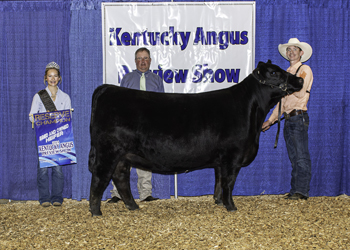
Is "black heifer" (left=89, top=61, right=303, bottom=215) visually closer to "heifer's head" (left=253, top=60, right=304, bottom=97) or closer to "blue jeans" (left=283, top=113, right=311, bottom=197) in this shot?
"heifer's head" (left=253, top=60, right=304, bottom=97)

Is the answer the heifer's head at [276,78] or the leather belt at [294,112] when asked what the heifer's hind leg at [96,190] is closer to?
the heifer's head at [276,78]

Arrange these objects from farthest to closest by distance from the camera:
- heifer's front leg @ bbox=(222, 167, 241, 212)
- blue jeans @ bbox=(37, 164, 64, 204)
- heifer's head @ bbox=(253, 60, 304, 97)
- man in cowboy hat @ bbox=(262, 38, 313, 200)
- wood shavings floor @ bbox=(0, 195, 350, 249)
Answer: blue jeans @ bbox=(37, 164, 64, 204) → man in cowboy hat @ bbox=(262, 38, 313, 200) → heifer's head @ bbox=(253, 60, 304, 97) → heifer's front leg @ bbox=(222, 167, 241, 212) → wood shavings floor @ bbox=(0, 195, 350, 249)

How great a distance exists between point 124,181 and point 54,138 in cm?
118

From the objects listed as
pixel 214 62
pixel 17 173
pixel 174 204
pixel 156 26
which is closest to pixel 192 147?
pixel 174 204

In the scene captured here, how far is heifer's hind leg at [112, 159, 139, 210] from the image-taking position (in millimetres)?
4492

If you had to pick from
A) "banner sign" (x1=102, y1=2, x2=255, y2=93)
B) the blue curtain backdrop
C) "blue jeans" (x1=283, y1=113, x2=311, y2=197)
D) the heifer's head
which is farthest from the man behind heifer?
"blue jeans" (x1=283, y1=113, x2=311, y2=197)

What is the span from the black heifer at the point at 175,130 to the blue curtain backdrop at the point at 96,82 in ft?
4.06

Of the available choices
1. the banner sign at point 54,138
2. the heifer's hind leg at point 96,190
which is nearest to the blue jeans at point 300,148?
the heifer's hind leg at point 96,190

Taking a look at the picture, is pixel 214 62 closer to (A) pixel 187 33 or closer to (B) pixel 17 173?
(A) pixel 187 33

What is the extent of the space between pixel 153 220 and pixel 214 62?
2608 millimetres

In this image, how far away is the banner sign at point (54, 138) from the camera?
478 centimetres

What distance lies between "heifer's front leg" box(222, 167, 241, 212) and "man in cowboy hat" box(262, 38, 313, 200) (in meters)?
1.15

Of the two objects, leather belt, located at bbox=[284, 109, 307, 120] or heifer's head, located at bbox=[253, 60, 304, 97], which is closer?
heifer's head, located at bbox=[253, 60, 304, 97]

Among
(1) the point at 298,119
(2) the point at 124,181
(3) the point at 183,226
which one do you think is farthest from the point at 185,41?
(3) the point at 183,226
